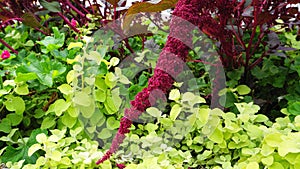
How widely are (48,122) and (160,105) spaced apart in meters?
0.31

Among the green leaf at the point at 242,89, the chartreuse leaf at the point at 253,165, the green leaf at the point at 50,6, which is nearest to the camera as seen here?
the chartreuse leaf at the point at 253,165

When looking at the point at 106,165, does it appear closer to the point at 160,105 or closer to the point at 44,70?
the point at 160,105

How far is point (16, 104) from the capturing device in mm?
1078

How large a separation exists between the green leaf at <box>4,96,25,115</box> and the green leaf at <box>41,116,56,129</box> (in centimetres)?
7

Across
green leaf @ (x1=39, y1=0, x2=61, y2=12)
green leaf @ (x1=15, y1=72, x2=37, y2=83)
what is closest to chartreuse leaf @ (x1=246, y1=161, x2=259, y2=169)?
green leaf @ (x1=15, y1=72, x2=37, y2=83)

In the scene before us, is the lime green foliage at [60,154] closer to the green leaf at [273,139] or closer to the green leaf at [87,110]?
the green leaf at [87,110]

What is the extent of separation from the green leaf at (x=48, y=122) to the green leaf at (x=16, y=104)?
7 cm

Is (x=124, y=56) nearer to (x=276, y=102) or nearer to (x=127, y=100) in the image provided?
(x=127, y=100)

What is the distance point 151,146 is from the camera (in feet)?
3.16

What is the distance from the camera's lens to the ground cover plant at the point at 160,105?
0.92 metres

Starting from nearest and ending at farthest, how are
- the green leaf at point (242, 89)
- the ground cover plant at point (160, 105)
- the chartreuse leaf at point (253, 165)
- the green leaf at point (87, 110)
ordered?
the chartreuse leaf at point (253, 165) < the ground cover plant at point (160, 105) < the green leaf at point (87, 110) < the green leaf at point (242, 89)

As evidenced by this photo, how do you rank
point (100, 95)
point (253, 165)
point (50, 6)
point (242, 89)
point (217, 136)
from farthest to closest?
point (50, 6)
point (242, 89)
point (100, 95)
point (217, 136)
point (253, 165)

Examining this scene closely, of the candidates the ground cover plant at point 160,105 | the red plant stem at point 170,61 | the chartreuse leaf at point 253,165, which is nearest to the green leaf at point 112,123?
the ground cover plant at point 160,105

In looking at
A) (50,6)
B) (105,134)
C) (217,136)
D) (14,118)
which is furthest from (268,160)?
(50,6)
